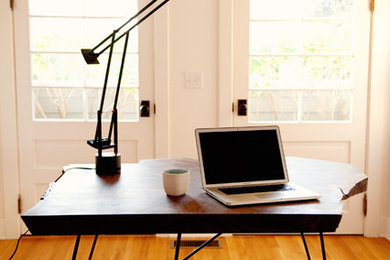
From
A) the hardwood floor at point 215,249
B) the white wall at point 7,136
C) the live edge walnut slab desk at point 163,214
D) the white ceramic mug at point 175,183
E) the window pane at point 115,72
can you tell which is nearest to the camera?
the live edge walnut slab desk at point 163,214

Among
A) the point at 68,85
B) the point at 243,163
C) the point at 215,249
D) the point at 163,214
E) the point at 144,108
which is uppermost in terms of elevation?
the point at 68,85

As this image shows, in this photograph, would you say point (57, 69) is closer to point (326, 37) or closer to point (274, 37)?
point (274, 37)

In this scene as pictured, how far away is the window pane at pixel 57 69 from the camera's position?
9.54ft

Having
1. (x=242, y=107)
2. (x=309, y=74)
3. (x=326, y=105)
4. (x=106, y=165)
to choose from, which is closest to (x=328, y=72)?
(x=309, y=74)

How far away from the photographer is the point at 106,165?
1676 millimetres

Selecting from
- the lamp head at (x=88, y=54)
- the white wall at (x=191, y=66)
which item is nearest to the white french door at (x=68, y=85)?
the white wall at (x=191, y=66)

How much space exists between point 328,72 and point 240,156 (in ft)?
5.89

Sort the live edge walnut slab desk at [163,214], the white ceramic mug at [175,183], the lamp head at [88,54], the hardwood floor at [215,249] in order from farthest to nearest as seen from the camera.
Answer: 1. the hardwood floor at [215,249]
2. the lamp head at [88,54]
3. the white ceramic mug at [175,183]
4. the live edge walnut slab desk at [163,214]

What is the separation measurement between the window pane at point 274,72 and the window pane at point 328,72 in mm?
63

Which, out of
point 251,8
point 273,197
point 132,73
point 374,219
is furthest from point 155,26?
point 374,219

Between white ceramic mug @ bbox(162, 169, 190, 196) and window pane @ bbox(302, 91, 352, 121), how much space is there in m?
1.84

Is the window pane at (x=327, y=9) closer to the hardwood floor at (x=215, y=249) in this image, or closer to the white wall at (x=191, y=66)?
the white wall at (x=191, y=66)

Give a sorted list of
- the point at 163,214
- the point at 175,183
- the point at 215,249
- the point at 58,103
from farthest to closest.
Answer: the point at 58,103, the point at 215,249, the point at 175,183, the point at 163,214

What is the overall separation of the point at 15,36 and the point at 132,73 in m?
0.83
